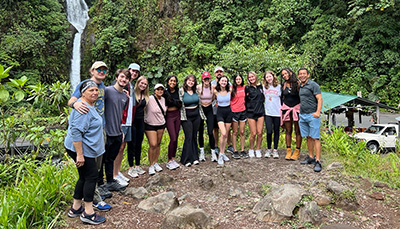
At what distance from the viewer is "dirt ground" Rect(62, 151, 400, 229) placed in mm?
3104

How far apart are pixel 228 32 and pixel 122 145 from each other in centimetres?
1519

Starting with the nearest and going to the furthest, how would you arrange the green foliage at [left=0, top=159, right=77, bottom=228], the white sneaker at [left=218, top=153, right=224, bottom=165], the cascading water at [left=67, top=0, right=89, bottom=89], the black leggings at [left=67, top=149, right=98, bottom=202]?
the green foliage at [left=0, top=159, right=77, bottom=228] < the black leggings at [left=67, top=149, right=98, bottom=202] < the white sneaker at [left=218, top=153, right=224, bottom=165] < the cascading water at [left=67, top=0, right=89, bottom=89]

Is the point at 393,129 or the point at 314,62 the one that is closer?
the point at 393,129

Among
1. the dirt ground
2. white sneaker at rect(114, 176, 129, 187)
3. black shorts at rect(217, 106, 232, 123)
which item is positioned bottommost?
the dirt ground

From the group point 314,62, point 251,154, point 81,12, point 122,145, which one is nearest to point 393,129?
point 314,62

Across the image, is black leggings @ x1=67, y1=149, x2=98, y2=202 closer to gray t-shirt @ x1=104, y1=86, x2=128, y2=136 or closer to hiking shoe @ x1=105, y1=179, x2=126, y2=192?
gray t-shirt @ x1=104, y1=86, x2=128, y2=136

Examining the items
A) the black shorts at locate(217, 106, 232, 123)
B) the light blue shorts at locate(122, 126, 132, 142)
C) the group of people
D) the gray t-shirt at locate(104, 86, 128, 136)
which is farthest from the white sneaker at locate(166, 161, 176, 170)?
the gray t-shirt at locate(104, 86, 128, 136)

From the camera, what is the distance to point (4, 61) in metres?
14.9

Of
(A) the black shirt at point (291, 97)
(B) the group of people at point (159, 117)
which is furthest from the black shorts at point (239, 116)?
(A) the black shirt at point (291, 97)

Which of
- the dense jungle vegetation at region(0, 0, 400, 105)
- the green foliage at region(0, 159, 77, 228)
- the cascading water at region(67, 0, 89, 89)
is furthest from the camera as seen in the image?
the cascading water at region(67, 0, 89, 89)

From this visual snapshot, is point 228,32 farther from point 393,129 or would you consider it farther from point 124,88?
point 124,88

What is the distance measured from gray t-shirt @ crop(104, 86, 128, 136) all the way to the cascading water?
1707 centimetres

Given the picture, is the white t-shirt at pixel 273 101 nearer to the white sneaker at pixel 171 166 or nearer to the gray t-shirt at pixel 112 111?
the white sneaker at pixel 171 166

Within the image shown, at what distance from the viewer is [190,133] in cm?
485
